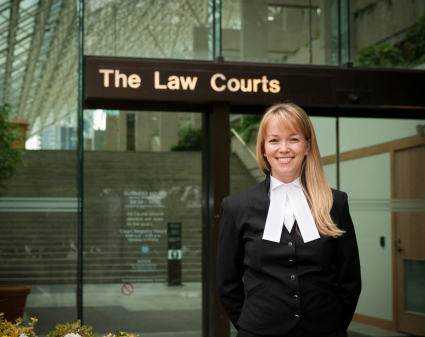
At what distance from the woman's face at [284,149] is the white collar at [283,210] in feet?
0.22

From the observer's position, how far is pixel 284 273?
2.18 m

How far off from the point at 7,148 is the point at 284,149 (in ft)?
15.6

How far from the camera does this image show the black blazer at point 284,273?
2170mm

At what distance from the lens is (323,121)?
263 inches

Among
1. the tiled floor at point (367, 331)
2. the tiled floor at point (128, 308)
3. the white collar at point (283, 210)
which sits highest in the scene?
the white collar at point (283, 210)

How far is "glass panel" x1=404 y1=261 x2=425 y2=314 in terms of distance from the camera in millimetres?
6699

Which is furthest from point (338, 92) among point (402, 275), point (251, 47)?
point (402, 275)

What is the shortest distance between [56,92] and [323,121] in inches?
133

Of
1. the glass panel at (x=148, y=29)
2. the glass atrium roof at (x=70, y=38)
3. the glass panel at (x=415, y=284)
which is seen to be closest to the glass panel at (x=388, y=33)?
the glass atrium roof at (x=70, y=38)

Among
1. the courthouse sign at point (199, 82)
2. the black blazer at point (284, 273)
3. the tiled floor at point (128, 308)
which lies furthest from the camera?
the tiled floor at point (128, 308)

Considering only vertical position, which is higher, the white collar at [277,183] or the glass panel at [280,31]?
the glass panel at [280,31]

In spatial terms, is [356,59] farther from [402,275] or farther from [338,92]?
[402,275]

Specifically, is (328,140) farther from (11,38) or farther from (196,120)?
(11,38)

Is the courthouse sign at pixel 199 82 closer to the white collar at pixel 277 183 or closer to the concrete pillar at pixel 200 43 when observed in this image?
the concrete pillar at pixel 200 43
